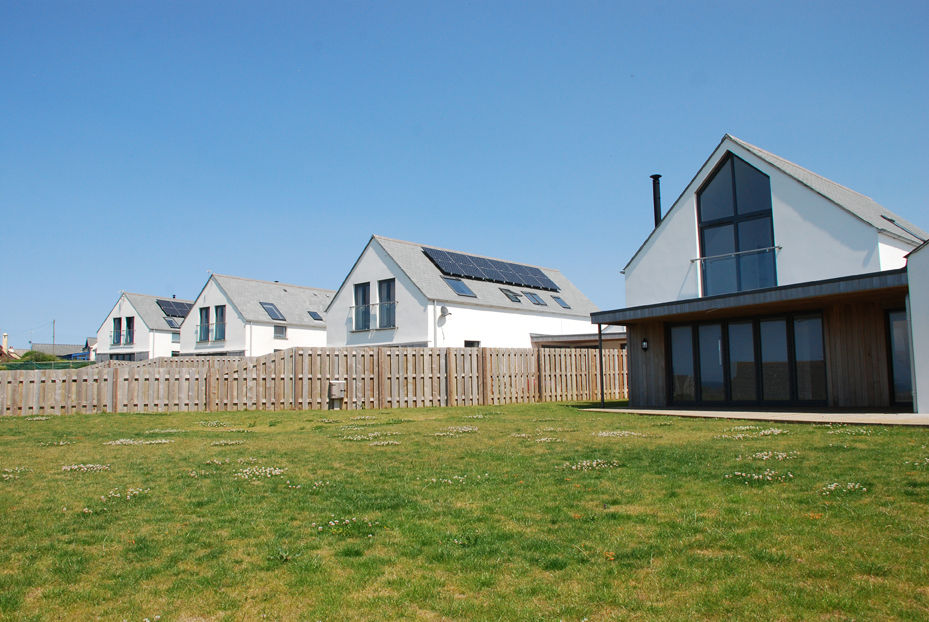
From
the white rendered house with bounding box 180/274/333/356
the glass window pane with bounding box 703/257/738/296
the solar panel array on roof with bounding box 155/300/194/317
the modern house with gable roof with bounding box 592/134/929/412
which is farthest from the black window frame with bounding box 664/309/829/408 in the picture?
the solar panel array on roof with bounding box 155/300/194/317

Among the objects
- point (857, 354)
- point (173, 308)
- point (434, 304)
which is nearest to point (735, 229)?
point (857, 354)

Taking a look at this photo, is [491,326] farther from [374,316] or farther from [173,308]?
[173,308]

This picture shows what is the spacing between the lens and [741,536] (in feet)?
15.7

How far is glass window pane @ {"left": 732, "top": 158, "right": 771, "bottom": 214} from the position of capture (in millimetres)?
18062

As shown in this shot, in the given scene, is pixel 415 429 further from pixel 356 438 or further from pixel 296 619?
pixel 296 619

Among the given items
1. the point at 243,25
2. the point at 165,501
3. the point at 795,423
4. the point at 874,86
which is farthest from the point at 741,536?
the point at 243,25

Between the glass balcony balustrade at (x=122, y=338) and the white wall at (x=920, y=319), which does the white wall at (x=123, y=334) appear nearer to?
the glass balcony balustrade at (x=122, y=338)

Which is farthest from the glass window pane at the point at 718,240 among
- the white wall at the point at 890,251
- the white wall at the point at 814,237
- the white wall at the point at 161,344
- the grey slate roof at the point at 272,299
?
the white wall at the point at 161,344

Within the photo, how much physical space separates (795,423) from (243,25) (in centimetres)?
1615

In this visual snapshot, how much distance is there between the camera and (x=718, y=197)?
19078 millimetres

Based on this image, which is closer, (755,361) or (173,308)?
(755,361)

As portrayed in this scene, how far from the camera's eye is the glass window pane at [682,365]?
63.6 ft

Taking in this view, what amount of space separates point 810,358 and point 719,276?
3.28 metres

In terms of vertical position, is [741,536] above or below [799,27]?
below
